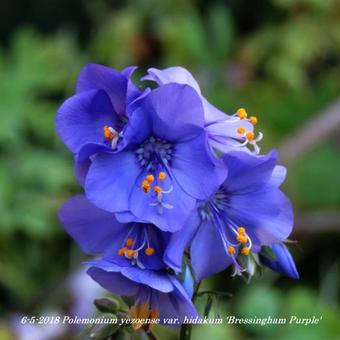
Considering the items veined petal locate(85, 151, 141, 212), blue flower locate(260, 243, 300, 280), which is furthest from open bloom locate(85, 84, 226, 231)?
blue flower locate(260, 243, 300, 280)

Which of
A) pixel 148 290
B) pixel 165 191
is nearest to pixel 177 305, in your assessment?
pixel 148 290

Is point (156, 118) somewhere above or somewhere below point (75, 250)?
above

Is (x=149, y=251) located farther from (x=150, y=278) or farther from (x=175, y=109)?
(x=175, y=109)

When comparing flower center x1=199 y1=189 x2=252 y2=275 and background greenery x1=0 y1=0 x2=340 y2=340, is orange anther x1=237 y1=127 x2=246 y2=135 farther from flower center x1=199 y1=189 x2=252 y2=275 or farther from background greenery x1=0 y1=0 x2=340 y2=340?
background greenery x1=0 y1=0 x2=340 y2=340

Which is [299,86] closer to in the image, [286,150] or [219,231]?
[286,150]

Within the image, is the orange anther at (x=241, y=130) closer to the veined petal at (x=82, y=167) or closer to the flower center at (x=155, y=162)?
Answer: the flower center at (x=155, y=162)

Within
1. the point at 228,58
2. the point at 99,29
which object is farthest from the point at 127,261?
the point at 99,29
